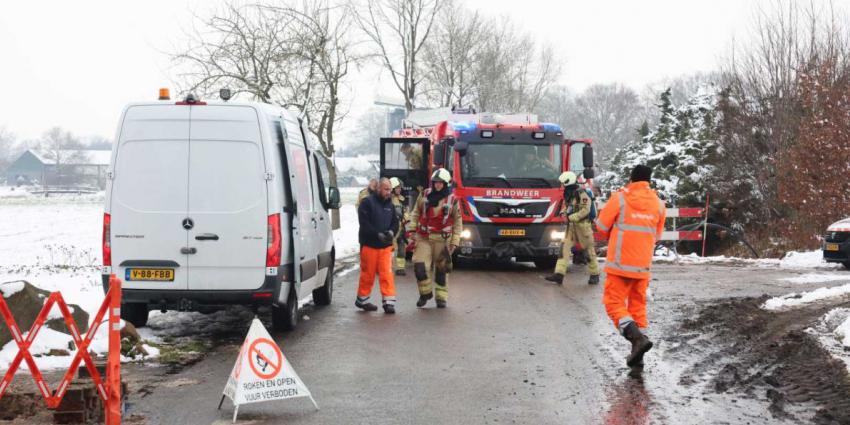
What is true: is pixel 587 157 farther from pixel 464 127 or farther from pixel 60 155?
pixel 60 155

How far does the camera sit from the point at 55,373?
726 centimetres

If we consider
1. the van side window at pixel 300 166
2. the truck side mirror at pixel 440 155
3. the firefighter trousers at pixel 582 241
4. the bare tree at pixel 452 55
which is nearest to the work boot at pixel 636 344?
the van side window at pixel 300 166

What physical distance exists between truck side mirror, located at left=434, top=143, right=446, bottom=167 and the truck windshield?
1.24 feet

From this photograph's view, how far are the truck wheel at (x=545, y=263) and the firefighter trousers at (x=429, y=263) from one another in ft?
Answer: 20.8

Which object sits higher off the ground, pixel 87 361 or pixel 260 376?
pixel 87 361

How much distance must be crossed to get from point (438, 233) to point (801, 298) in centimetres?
491

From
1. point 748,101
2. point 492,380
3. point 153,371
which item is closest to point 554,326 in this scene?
point 492,380

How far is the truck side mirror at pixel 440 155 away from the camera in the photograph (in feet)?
55.8

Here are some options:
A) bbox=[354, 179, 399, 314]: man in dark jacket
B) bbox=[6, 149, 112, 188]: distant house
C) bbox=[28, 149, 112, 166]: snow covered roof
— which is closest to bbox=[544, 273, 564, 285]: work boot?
bbox=[354, 179, 399, 314]: man in dark jacket

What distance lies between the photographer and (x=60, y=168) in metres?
109

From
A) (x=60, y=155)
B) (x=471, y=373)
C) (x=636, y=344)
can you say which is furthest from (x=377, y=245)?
(x=60, y=155)

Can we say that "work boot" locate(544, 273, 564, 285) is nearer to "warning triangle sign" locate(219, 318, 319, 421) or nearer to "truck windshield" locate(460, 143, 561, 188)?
"truck windshield" locate(460, 143, 561, 188)

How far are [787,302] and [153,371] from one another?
802 cm

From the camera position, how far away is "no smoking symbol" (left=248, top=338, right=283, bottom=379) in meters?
6.09
